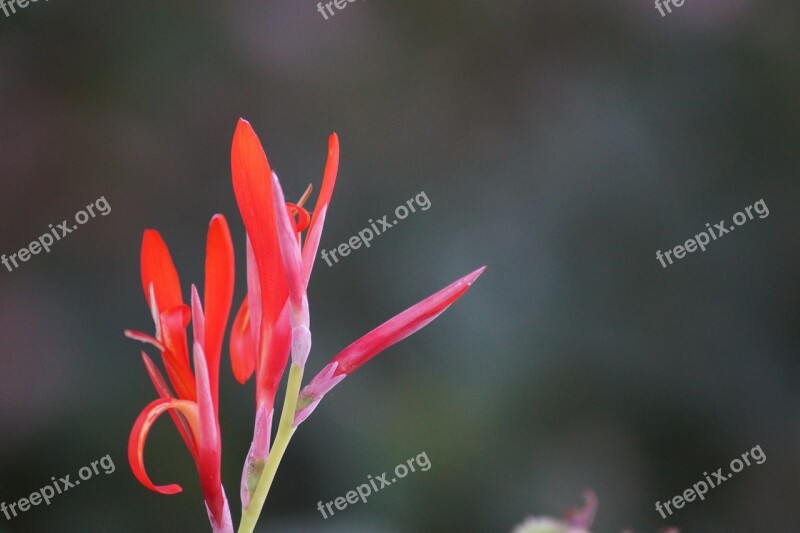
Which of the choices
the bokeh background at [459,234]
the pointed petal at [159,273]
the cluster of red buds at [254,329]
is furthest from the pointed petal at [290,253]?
the bokeh background at [459,234]

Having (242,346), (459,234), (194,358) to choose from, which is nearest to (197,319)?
(194,358)

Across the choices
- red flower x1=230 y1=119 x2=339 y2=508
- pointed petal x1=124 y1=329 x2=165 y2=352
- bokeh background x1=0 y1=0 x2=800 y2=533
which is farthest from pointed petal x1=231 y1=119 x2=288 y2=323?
bokeh background x1=0 y1=0 x2=800 y2=533

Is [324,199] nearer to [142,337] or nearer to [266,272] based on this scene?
[266,272]

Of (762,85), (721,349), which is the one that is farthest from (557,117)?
(721,349)

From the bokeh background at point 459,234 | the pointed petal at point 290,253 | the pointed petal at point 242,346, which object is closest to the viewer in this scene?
the pointed petal at point 290,253

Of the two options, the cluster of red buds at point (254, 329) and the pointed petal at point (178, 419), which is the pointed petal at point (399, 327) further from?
the pointed petal at point (178, 419)

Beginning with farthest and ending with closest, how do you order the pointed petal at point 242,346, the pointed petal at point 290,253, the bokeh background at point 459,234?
1. the bokeh background at point 459,234
2. the pointed petal at point 242,346
3. the pointed petal at point 290,253

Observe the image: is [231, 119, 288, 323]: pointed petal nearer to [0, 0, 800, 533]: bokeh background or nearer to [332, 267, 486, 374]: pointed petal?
[332, 267, 486, 374]: pointed petal
